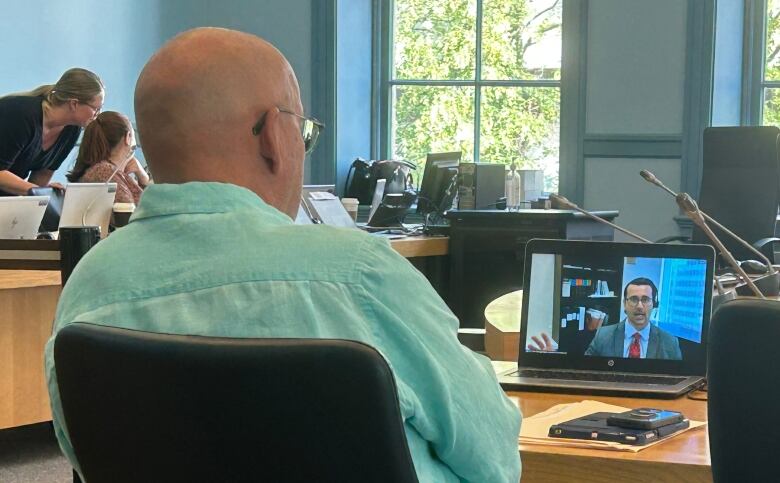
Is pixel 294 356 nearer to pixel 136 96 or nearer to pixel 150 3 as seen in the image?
pixel 136 96

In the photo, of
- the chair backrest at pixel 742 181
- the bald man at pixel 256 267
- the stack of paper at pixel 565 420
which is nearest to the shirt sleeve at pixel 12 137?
the chair backrest at pixel 742 181

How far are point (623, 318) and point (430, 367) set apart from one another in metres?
1.04

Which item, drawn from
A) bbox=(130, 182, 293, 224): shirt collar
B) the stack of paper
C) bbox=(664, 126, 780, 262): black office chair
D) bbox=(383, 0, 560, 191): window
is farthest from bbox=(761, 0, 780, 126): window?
bbox=(130, 182, 293, 224): shirt collar

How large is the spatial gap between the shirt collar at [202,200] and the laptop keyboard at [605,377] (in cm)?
97

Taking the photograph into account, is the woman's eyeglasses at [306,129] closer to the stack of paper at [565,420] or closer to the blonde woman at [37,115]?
the stack of paper at [565,420]

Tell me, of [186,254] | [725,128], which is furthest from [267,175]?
[725,128]

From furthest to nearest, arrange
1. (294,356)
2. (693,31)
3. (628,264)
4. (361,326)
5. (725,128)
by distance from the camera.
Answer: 1. (693,31)
2. (725,128)
3. (628,264)
4. (361,326)
5. (294,356)

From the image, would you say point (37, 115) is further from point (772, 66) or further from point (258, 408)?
point (258, 408)

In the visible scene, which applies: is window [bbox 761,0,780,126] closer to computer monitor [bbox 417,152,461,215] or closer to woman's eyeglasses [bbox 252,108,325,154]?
computer monitor [bbox 417,152,461,215]

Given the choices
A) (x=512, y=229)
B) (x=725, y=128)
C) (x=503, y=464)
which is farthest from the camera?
(x=725, y=128)

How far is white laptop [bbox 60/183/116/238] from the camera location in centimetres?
418

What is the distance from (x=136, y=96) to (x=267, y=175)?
7.0 inches

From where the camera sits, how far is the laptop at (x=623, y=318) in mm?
2000

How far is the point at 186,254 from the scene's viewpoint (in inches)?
43.1
